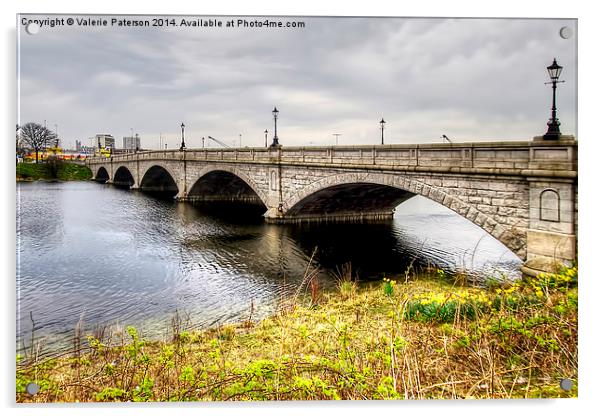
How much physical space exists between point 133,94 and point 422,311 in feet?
22.6

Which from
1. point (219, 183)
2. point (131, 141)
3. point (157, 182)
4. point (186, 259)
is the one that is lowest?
point (186, 259)

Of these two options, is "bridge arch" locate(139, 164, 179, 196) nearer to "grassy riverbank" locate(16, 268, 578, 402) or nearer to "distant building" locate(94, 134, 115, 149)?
"distant building" locate(94, 134, 115, 149)

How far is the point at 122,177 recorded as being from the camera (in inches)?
2127

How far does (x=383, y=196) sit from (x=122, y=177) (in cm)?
4044

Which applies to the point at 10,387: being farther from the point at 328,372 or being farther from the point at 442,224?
the point at 442,224

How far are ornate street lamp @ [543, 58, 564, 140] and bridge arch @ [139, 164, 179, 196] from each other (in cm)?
3686

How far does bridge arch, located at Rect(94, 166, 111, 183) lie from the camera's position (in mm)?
55487

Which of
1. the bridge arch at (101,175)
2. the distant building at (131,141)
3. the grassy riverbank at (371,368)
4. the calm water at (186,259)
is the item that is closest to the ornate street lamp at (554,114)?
the calm water at (186,259)

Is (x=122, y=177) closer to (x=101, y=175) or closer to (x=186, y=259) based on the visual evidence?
(x=101, y=175)

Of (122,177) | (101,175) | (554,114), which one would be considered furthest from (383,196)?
(101,175)

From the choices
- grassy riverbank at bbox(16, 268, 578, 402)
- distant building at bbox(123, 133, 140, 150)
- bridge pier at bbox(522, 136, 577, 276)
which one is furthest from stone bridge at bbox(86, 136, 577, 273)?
distant building at bbox(123, 133, 140, 150)

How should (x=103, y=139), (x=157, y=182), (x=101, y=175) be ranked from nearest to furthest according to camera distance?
(x=103, y=139) < (x=157, y=182) < (x=101, y=175)

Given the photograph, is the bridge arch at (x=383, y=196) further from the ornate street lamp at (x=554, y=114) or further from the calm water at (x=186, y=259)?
the ornate street lamp at (x=554, y=114)

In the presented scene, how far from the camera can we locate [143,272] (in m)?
13.3
